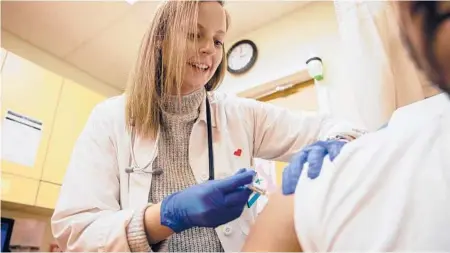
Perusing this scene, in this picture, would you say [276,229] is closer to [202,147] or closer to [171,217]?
[171,217]

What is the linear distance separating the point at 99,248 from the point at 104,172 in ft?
0.64

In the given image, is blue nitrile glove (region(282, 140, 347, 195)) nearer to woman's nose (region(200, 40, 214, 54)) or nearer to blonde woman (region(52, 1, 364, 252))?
blonde woman (region(52, 1, 364, 252))

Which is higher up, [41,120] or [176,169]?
[41,120]

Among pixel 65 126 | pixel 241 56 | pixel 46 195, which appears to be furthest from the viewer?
pixel 241 56

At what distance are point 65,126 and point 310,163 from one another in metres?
1.99

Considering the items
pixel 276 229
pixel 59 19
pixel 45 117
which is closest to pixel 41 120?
pixel 45 117

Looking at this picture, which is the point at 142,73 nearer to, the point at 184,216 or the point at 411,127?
the point at 184,216

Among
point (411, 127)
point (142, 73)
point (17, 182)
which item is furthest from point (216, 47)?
point (17, 182)

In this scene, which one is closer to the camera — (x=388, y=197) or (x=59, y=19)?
(x=388, y=197)

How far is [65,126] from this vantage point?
213 cm

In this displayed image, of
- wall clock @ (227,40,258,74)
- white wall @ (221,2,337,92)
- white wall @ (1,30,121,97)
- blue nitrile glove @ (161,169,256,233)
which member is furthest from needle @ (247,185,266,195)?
white wall @ (1,30,121,97)

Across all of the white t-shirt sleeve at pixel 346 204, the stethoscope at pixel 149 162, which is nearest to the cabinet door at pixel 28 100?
the stethoscope at pixel 149 162

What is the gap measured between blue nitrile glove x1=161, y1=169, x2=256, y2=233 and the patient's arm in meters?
0.21

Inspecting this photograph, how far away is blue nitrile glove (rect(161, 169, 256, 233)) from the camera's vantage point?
2.37ft
